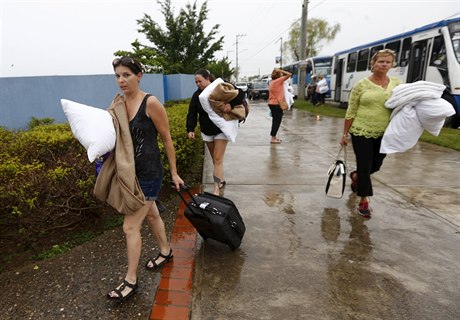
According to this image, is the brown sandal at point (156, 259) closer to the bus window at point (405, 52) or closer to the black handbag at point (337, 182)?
the black handbag at point (337, 182)

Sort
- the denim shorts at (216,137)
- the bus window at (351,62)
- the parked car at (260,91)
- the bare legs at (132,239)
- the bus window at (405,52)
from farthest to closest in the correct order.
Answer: the parked car at (260,91) → the bus window at (351,62) → the bus window at (405,52) → the denim shorts at (216,137) → the bare legs at (132,239)

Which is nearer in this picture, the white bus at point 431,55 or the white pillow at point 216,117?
the white pillow at point 216,117

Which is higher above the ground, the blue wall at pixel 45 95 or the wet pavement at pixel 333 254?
the blue wall at pixel 45 95

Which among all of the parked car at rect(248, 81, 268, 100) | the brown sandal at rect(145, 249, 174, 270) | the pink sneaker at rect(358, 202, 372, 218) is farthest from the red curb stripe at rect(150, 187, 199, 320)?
the parked car at rect(248, 81, 268, 100)

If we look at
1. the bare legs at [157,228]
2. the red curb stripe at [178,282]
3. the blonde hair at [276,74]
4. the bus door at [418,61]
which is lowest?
the red curb stripe at [178,282]

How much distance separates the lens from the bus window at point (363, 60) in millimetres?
16531

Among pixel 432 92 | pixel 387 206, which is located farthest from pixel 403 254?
pixel 432 92

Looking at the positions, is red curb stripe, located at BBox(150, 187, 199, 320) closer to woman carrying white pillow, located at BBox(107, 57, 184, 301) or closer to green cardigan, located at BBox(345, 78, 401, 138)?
woman carrying white pillow, located at BBox(107, 57, 184, 301)

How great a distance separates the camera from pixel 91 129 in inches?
82.8

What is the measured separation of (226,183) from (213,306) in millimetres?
2688

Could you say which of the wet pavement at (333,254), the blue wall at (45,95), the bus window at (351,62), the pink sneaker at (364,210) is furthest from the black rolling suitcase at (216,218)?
the bus window at (351,62)

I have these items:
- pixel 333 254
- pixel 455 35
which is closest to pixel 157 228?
pixel 333 254

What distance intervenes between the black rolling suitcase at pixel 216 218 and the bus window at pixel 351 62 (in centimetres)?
1727

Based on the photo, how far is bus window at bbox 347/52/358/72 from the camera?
17892 millimetres
